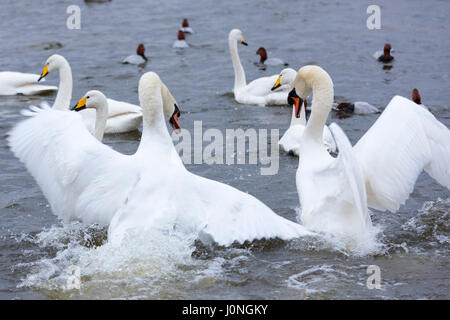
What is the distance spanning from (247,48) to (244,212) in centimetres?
1016

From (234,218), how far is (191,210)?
0.37 m

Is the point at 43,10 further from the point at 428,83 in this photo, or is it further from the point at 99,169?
the point at 99,169

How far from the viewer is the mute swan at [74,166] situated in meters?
5.79

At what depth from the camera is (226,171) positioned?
8.61 meters

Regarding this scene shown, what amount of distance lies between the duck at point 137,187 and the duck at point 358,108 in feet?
16.9

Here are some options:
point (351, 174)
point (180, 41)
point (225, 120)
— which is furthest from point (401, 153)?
point (180, 41)

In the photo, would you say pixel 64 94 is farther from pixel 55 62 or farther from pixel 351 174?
pixel 351 174

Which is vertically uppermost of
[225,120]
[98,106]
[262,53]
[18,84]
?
[262,53]

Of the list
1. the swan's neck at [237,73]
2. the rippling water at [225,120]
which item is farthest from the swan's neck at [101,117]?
the swan's neck at [237,73]

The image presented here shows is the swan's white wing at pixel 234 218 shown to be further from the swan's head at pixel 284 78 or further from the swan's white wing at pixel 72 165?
the swan's head at pixel 284 78

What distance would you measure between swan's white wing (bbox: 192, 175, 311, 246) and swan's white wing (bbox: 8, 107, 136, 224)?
0.65 m

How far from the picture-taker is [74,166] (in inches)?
227

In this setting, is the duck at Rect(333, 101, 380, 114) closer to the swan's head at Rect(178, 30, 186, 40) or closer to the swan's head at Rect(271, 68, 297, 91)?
the swan's head at Rect(271, 68, 297, 91)
